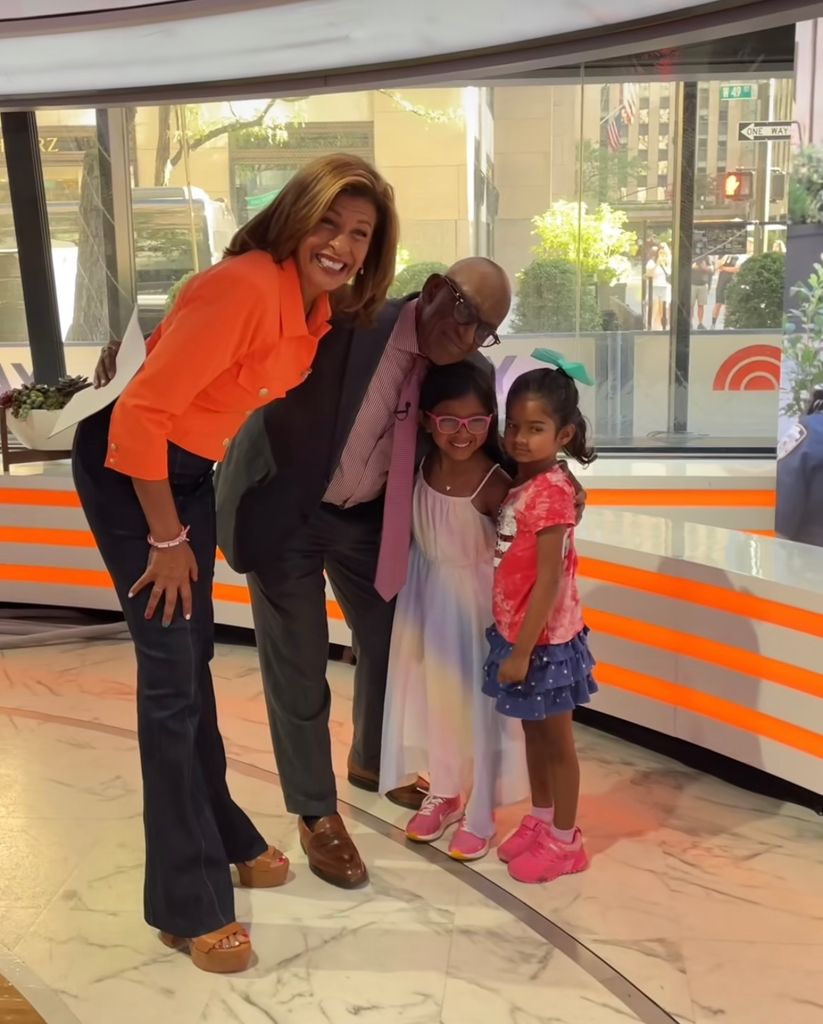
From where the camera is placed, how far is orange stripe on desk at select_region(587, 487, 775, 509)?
4363 millimetres

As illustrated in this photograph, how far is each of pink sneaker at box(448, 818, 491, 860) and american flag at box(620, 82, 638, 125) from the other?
3.42m

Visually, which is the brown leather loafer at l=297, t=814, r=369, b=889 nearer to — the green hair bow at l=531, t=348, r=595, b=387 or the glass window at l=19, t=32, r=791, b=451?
the green hair bow at l=531, t=348, r=595, b=387

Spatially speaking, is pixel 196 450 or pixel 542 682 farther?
pixel 542 682

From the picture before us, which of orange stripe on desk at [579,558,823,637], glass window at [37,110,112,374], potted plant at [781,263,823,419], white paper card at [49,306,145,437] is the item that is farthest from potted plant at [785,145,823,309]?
glass window at [37,110,112,374]

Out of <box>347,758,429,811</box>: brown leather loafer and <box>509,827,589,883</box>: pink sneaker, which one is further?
<box>347,758,429,811</box>: brown leather loafer

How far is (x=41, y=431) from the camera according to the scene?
14.5 ft

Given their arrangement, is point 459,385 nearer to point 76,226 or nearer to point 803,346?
point 803,346

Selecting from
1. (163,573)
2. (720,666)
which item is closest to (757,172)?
(720,666)

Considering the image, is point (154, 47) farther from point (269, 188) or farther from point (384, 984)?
point (384, 984)

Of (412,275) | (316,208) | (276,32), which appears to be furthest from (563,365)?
(412,275)

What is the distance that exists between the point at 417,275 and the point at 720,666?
3208 millimetres

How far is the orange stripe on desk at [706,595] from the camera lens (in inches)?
103

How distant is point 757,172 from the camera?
4.71 metres

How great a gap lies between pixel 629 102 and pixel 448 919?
3.74 meters
